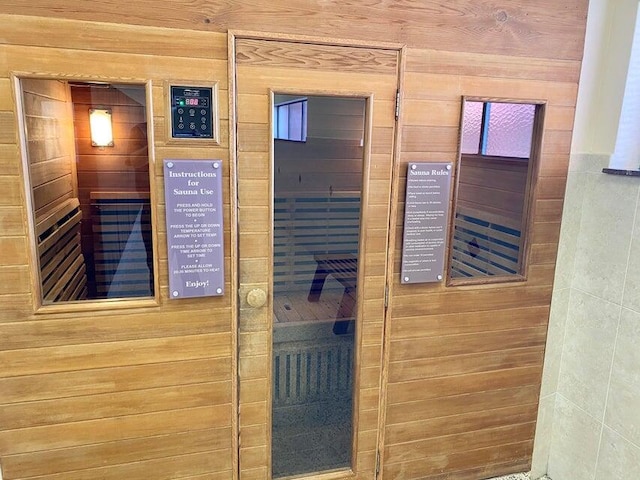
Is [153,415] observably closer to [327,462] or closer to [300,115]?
[327,462]

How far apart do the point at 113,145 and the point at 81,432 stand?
0.99m

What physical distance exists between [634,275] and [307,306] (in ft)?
4.19

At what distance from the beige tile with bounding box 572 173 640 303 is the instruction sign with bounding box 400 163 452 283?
67 centimetres

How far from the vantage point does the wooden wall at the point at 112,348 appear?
1458mm

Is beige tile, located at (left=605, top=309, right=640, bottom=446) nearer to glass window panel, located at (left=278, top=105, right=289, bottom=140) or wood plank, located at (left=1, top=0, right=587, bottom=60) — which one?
wood plank, located at (left=1, top=0, right=587, bottom=60)

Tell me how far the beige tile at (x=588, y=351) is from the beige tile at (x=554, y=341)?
0.07 ft

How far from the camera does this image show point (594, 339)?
6.79 feet

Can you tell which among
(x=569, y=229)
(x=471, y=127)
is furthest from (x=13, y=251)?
(x=569, y=229)

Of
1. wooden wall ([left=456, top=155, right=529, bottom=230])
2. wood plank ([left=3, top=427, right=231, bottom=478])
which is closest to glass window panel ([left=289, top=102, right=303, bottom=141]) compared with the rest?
wooden wall ([left=456, top=155, right=529, bottom=230])

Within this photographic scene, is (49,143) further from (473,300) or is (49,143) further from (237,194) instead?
(473,300)

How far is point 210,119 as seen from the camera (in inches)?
62.6

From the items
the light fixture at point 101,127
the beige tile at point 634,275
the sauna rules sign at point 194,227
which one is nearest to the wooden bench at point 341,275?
the sauna rules sign at point 194,227

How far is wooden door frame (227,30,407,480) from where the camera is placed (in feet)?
5.23

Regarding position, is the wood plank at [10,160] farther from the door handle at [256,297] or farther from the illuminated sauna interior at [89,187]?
the door handle at [256,297]
